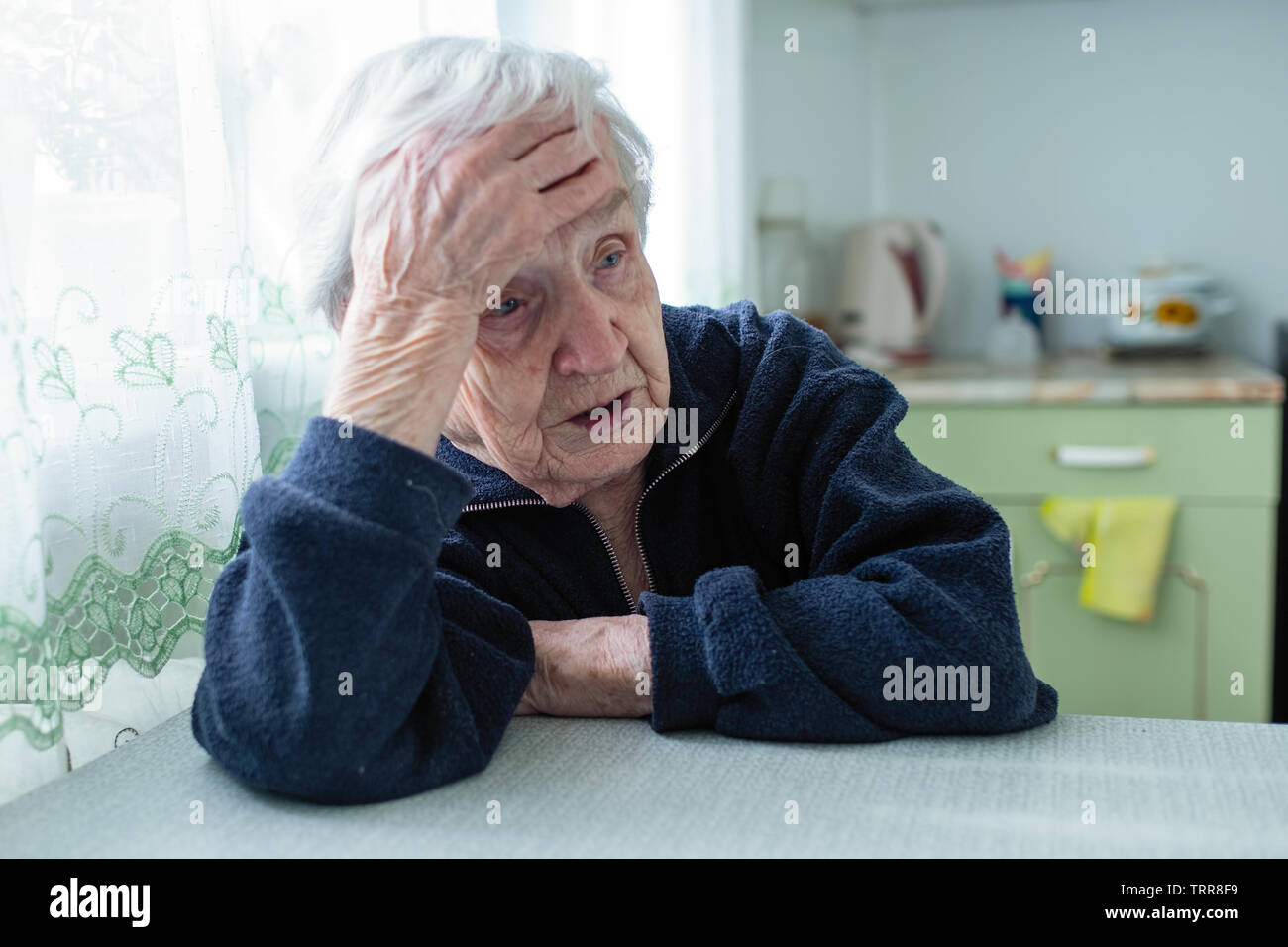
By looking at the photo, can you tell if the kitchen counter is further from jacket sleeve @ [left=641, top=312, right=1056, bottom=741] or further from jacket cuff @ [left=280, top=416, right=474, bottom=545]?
jacket cuff @ [left=280, top=416, right=474, bottom=545]

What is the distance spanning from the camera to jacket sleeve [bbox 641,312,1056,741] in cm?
82

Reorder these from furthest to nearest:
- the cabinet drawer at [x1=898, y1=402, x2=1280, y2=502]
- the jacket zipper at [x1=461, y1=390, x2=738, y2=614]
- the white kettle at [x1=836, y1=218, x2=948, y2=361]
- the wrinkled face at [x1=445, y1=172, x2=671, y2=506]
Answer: the white kettle at [x1=836, y1=218, x2=948, y2=361]
the cabinet drawer at [x1=898, y1=402, x2=1280, y2=502]
the jacket zipper at [x1=461, y1=390, x2=738, y2=614]
the wrinkled face at [x1=445, y1=172, x2=671, y2=506]

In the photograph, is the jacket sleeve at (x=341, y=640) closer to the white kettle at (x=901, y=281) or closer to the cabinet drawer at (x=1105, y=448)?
the cabinet drawer at (x=1105, y=448)

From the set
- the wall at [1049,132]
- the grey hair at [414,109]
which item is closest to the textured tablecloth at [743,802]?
the grey hair at [414,109]

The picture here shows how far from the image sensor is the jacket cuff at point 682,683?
827mm

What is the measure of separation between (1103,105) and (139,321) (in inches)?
96.2

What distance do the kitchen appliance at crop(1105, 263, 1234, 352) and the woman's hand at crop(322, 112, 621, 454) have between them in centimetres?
214

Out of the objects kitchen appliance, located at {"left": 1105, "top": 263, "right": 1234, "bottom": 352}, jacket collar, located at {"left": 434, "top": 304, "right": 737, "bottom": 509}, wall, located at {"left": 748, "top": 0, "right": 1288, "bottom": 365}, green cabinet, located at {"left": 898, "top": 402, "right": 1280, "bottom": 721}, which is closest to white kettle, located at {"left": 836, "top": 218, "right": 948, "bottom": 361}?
wall, located at {"left": 748, "top": 0, "right": 1288, "bottom": 365}

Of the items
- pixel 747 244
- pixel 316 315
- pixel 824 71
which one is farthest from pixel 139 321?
pixel 824 71

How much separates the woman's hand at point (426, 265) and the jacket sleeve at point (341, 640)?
45mm
